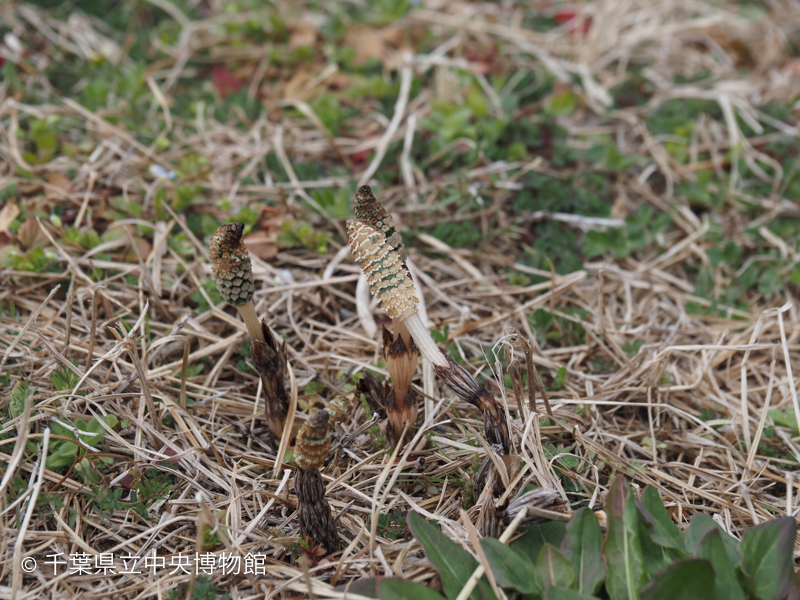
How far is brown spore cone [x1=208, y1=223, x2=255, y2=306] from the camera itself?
188 cm

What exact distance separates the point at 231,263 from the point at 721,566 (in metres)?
1.62

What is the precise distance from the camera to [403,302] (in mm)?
1905

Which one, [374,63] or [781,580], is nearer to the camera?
[781,580]

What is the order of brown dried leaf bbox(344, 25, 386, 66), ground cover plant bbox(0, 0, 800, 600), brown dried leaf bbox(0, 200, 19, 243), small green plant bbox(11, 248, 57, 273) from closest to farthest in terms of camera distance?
ground cover plant bbox(0, 0, 800, 600), small green plant bbox(11, 248, 57, 273), brown dried leaf bbox(0, 200, 19, 243), brown dried leaf bbox(344, 25, 386, 66)

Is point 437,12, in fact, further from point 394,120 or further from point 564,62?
point 394,120

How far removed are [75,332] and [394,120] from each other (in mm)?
2167

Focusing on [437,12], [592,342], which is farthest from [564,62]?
[592,342]

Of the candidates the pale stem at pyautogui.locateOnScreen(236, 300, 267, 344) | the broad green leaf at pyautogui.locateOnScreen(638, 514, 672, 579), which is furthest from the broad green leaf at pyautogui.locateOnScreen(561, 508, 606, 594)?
the pale stem at pyautogui.locateOnScreen(236, 300, 267, 344)

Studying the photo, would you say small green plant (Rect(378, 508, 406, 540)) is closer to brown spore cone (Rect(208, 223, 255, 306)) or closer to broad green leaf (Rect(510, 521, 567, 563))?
broad green leaf (Rect(510, 521, 567, 563))

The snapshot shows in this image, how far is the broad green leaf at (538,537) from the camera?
1.93 m

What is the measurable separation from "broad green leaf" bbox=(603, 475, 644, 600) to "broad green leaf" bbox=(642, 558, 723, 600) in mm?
71

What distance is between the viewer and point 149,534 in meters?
2.05

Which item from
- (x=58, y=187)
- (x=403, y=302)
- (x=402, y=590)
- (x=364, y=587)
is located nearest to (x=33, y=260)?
(x=58, y=187)

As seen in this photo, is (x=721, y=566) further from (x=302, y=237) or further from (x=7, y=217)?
(x=7, y=217)
